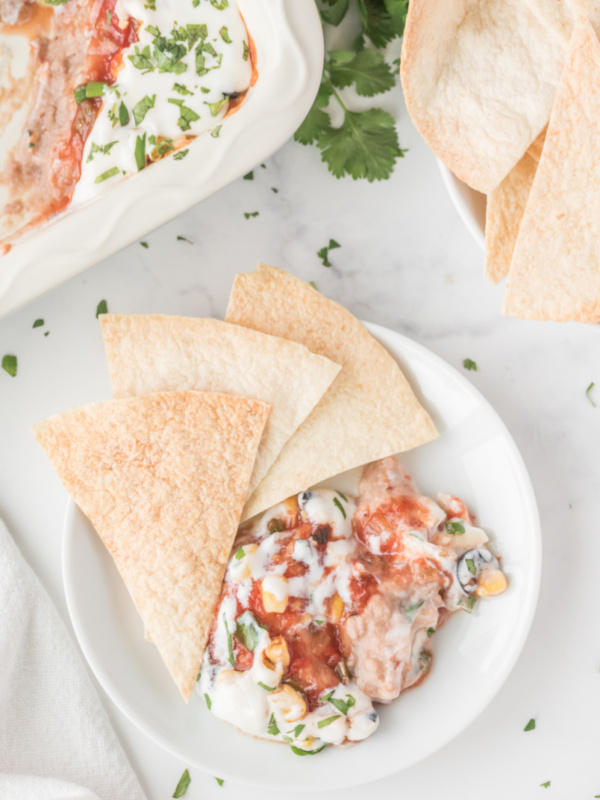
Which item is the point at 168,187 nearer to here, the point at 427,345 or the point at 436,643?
the point at 427,345

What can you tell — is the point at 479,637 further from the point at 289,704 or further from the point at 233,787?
the point at 233,787

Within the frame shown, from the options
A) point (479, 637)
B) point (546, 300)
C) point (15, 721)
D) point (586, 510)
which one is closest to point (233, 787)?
point (15, 721)

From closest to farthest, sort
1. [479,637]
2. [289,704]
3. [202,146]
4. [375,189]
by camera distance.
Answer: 1. [202,146]
2. [289,704]
3. [479,637]
4. [375,189]

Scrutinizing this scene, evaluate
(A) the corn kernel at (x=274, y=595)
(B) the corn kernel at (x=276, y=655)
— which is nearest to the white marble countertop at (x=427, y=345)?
(B) the corn kernel at (x=276, y=655)

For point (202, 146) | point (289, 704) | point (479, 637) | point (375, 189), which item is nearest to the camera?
point (202, 146)

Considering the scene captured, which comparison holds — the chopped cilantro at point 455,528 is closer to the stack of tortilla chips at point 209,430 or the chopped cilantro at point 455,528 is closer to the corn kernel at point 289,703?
the stack of tortilla chips at point 209,430

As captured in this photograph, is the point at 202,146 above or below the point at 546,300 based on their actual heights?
above

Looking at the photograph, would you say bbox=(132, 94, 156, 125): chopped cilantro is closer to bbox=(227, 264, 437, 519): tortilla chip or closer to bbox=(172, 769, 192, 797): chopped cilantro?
bbox=(227, 264, 437, 519): tortilla chip

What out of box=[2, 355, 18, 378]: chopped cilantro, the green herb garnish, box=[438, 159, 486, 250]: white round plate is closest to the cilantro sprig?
the green herb garnish

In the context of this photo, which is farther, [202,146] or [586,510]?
[586,510]
